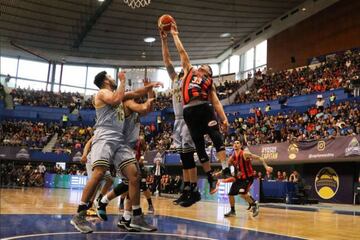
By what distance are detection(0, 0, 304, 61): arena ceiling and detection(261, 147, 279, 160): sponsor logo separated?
46.8ft

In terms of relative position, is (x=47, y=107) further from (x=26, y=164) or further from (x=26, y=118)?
(x=26, y=164)

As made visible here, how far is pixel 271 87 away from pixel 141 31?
527 inches

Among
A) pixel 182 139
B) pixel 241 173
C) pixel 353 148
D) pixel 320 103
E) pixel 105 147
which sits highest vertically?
pixel 320 103

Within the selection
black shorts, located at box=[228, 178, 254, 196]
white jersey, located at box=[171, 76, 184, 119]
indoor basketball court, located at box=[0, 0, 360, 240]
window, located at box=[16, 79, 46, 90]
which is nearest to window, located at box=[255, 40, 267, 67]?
indoor basketball court, located at box=[0, 0, 360, 240]

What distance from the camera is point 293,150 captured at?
2089 centimetres

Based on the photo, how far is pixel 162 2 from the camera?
32531 millimetres

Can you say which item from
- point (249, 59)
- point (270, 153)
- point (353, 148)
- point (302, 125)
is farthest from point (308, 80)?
point (249, 59)

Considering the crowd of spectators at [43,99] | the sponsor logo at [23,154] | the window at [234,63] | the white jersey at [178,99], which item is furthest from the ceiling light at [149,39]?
the white jersey at [178,99]

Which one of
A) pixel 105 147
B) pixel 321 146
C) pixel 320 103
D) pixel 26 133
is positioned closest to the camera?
pixel 105 147

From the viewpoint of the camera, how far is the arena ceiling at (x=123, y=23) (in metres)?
33.2

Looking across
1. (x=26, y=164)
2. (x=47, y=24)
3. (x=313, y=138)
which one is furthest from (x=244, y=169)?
(x=47, y=24)

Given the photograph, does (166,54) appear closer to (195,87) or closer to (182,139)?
(195,87)

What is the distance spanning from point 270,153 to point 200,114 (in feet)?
55.0

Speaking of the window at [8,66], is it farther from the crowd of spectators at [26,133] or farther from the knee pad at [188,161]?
the knee pad at [188,161]
